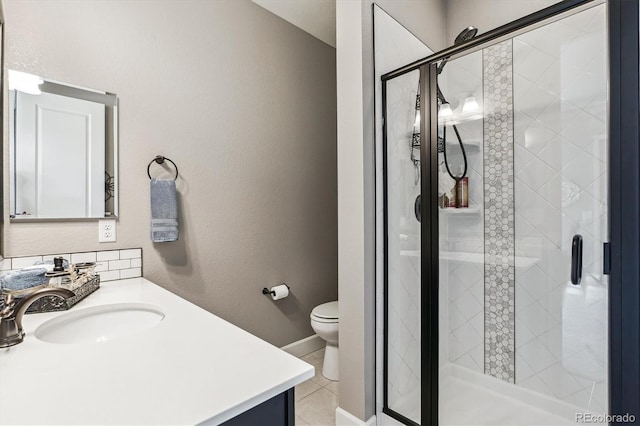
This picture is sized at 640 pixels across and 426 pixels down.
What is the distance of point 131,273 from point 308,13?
6.93 feet

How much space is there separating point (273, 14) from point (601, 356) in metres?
2.72

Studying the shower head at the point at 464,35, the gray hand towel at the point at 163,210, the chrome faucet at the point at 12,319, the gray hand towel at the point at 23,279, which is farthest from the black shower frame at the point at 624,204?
the gray hand towel at the point at 23,279

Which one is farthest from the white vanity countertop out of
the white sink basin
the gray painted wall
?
the gray painted wall

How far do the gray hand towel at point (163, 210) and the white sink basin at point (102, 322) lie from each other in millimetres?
576

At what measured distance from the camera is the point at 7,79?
140cm

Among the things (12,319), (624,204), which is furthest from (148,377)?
(624,204)

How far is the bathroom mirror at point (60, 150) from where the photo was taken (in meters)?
1.42

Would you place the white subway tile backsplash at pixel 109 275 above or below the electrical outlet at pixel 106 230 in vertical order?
below

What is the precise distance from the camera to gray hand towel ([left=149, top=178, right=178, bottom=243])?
5.74ft

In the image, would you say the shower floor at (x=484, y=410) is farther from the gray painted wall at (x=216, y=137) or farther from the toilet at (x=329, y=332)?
the gray painted wall at (x=216, y=137)

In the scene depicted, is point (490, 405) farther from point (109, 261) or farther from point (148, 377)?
point (109, 261)

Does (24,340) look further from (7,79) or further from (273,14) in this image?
(273,14)

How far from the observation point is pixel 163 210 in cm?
177

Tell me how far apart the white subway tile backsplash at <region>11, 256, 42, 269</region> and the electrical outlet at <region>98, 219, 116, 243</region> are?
0.25 m
